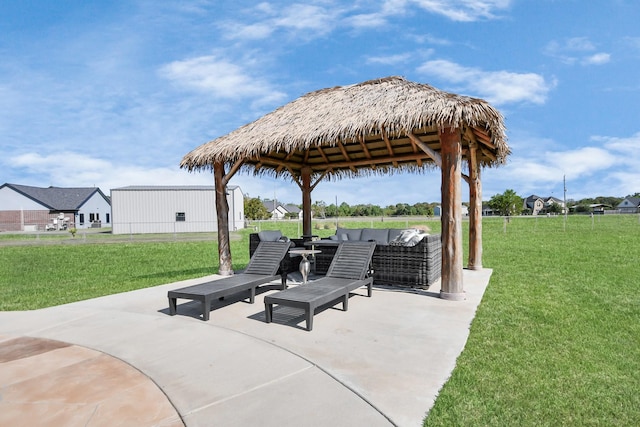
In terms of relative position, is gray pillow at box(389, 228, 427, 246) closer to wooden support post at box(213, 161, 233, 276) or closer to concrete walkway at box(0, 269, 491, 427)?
concrete walkway at box(0, 269, 491, 427)

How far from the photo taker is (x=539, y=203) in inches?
3366

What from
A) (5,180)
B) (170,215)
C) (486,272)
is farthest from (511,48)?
(5,180)

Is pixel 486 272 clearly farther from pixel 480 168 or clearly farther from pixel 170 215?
pixel 170 215

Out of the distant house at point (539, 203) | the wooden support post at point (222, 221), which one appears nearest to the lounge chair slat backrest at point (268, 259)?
the wooden support post at point (222, 221)

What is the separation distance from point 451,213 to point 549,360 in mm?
2641

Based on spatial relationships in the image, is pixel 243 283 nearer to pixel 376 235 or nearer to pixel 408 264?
pixel 408 264

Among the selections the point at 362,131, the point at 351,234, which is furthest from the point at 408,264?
the point at 362,131

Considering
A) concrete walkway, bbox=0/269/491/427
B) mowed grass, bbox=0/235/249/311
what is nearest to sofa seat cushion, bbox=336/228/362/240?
concrete walkway, bbox=0/269/491/427

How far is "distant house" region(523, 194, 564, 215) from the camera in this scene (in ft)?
274

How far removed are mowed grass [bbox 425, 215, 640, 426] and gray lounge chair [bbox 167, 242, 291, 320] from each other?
3.05 meters

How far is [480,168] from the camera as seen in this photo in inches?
359

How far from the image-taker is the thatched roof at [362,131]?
544 cm

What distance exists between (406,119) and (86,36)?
28.7ft

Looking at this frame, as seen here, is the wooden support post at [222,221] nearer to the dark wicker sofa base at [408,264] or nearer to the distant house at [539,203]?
the dark wicker sofa base at [408,264]
